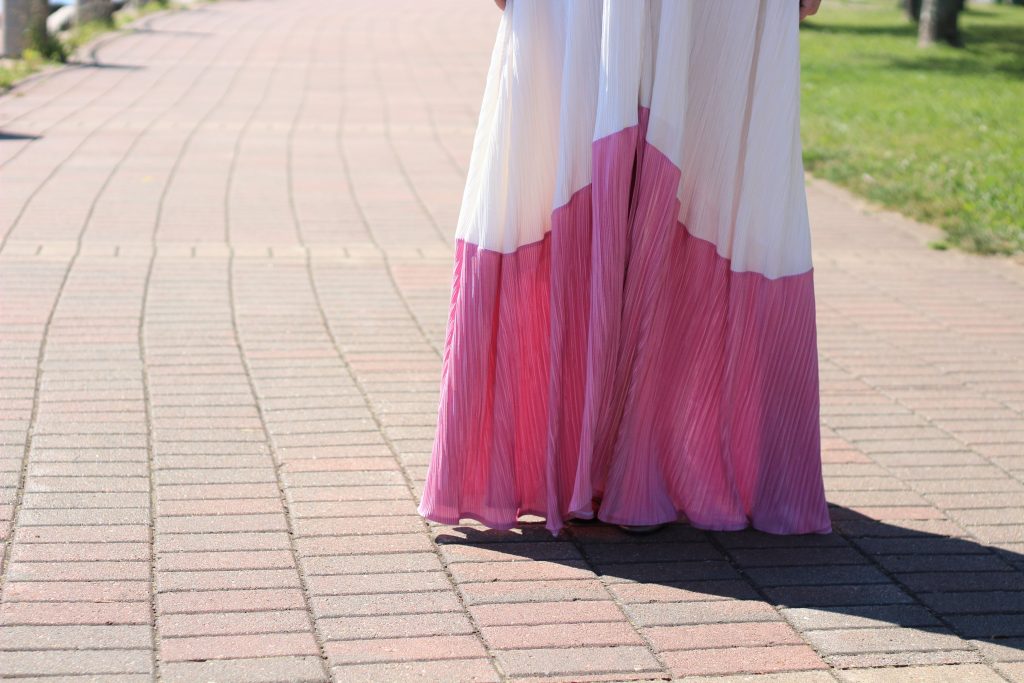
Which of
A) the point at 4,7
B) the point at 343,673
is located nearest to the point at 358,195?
the point at 343,673

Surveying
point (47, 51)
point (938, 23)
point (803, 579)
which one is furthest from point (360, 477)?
point (938, 23)

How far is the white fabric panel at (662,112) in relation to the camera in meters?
3.49

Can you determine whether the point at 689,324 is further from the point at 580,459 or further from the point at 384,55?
the point at 384,55

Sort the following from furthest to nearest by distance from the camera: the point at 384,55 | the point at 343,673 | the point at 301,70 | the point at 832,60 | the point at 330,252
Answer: the point at 832,60
the point at 384,55
the point at 301,70
the point at 330,252
the point at 343,673

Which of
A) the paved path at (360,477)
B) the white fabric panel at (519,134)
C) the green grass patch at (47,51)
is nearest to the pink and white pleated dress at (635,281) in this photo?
the white fabric panel at (519,134)

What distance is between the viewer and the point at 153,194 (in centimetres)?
830

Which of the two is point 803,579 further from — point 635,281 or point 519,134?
point 519,134

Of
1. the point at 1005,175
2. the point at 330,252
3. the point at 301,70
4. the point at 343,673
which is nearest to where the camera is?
the point at 343,673

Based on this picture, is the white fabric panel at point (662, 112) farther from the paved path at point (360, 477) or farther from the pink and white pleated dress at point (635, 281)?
the paved path at point (360, 477)

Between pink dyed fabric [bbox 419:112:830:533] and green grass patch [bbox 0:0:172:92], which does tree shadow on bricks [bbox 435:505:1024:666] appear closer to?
pink dyed fabric [bbox 419:112:830:533]

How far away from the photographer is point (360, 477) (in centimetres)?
418

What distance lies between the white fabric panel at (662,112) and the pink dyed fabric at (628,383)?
72 mm

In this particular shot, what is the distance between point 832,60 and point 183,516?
16.1 m

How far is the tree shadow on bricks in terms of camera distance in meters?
3.29
